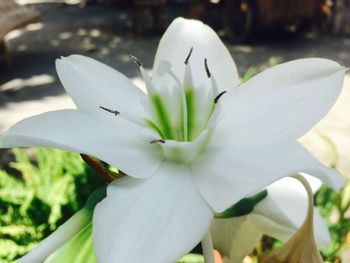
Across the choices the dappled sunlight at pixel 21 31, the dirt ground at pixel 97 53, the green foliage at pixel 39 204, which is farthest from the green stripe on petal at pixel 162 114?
the dappled sunlight at pixel 21 31

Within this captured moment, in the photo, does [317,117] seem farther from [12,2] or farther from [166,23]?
[166,23]

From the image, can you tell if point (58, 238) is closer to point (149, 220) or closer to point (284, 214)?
point (149, 220)

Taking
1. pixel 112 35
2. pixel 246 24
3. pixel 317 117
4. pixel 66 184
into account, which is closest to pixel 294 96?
pixel 317 117

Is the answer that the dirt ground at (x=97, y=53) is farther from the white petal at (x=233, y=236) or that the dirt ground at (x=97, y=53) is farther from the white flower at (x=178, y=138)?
the white flower at (x=178, y=138)

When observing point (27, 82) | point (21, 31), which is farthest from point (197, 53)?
point (21, 31)

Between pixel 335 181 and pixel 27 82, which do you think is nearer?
pixel 335 181

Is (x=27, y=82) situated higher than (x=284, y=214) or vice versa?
(x=284, y=214)
